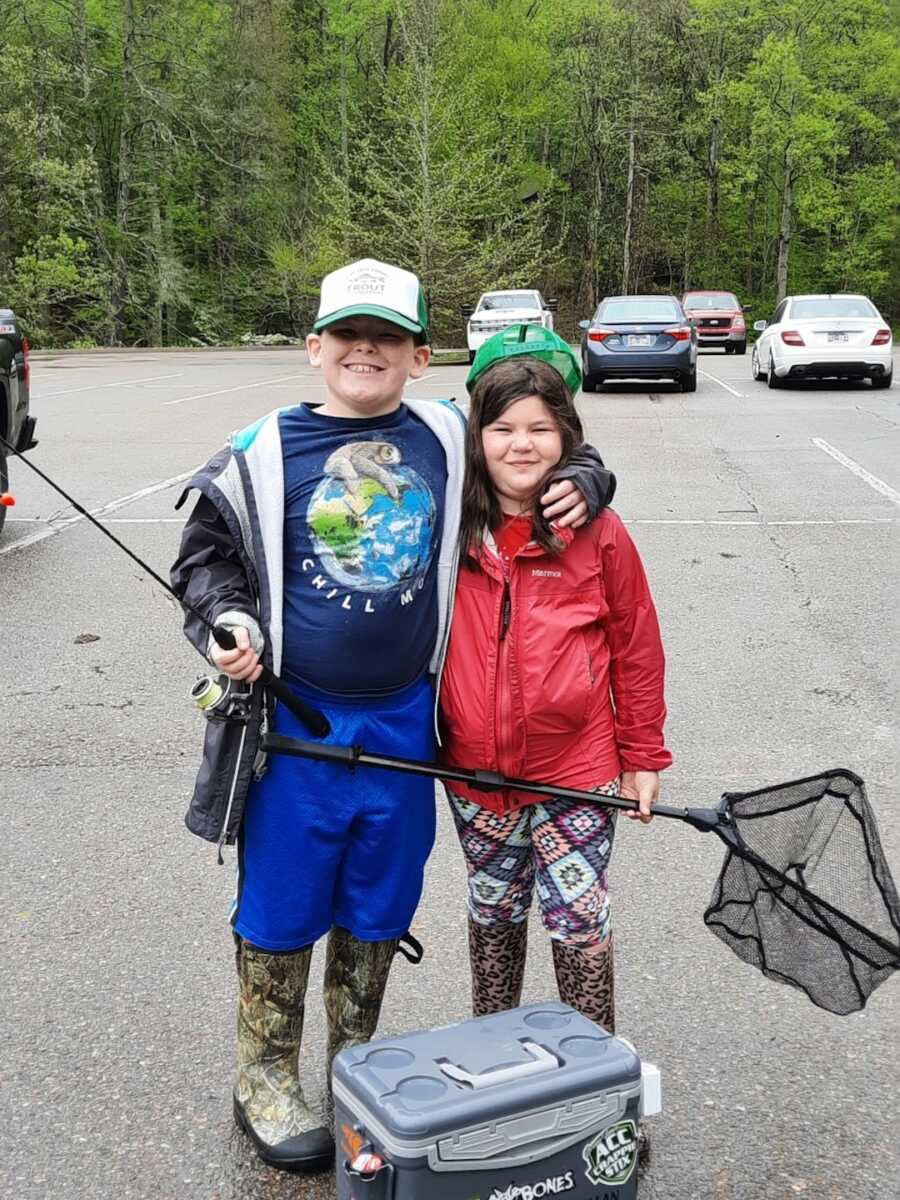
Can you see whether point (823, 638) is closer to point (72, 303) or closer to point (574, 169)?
point (72, 303)

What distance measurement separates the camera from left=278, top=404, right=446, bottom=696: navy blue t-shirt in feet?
8.39

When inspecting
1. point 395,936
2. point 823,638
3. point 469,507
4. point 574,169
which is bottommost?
point 823,638

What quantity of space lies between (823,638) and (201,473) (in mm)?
4871

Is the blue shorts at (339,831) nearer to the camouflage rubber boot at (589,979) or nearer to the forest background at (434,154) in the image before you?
the camouflage rubber boot at (589,979)

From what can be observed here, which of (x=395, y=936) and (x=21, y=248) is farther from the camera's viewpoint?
(x=21, y=248)

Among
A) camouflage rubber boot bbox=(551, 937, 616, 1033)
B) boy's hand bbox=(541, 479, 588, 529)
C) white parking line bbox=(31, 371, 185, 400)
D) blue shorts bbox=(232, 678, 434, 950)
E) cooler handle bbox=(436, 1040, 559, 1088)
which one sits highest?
boy's hand bbox=(541, 479, 588, 529)

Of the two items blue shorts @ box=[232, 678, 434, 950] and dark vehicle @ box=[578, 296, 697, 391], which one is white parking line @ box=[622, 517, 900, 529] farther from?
dark vehicle @ box=[578, 296, 697, 391]

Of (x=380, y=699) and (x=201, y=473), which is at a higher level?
(x=201, y=473)

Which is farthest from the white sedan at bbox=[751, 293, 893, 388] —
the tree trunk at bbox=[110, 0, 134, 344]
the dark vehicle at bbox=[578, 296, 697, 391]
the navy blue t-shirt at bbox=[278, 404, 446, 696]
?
the tree trunk at bbox=[110, 0, 134, 344]

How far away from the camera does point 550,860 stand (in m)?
2.65

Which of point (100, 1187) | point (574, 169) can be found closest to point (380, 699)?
point (100, 1187)

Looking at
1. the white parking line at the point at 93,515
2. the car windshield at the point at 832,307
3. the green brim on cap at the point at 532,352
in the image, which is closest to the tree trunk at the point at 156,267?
the car windshield at the point at 832,307

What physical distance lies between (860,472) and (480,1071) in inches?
432

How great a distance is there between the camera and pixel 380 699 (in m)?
2.61
